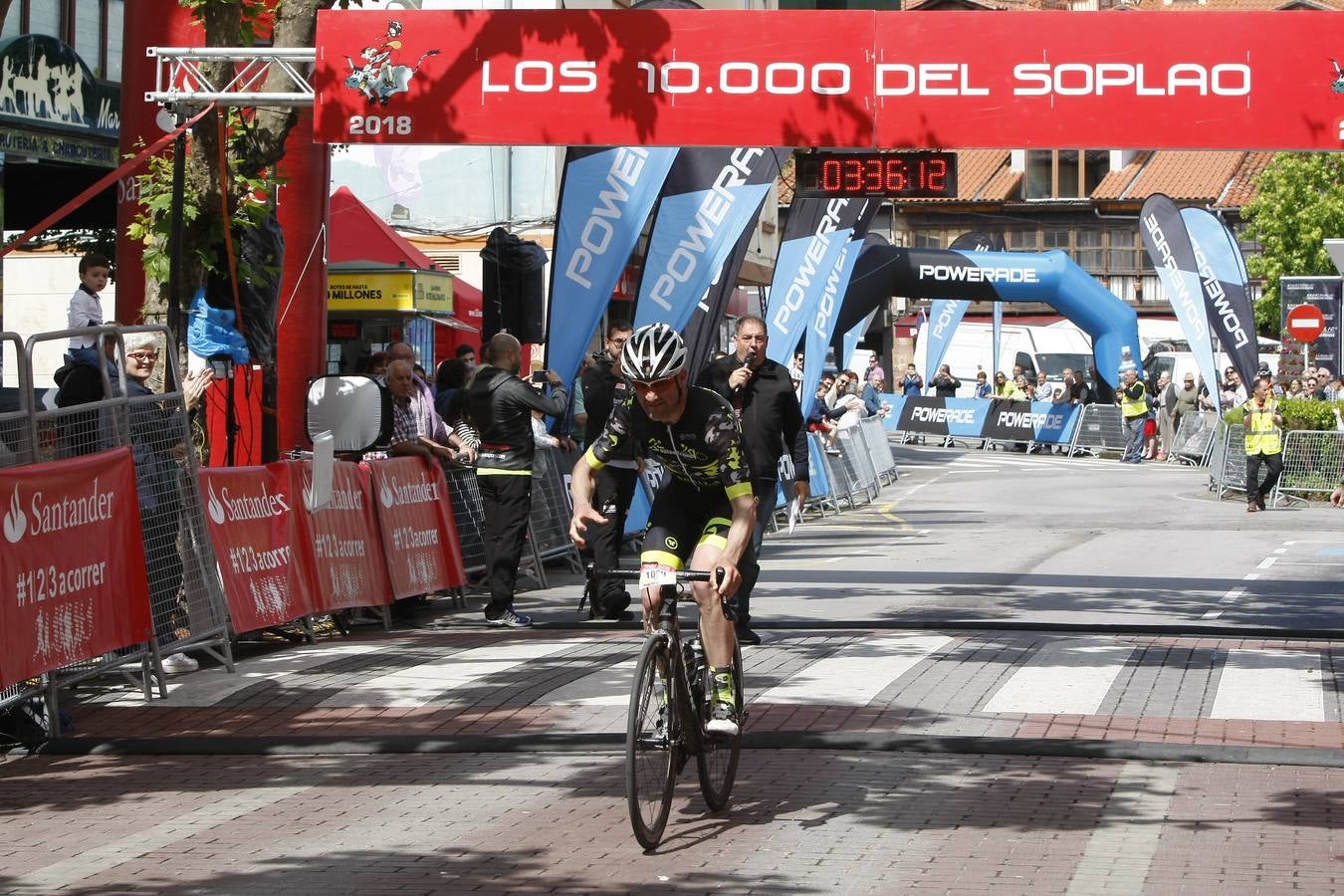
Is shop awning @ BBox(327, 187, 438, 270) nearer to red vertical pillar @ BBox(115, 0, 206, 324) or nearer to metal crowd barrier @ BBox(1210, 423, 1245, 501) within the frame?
red vertical pillar @ BBox(115, 0, 206, 324)

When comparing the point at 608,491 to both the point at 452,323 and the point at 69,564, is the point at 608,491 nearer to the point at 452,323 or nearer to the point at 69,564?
the point at 69,564

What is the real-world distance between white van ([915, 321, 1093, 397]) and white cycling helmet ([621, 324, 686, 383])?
4880 centimetres

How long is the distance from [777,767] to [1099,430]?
3458cm

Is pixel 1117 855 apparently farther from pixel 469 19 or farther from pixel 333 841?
pixel 469 19

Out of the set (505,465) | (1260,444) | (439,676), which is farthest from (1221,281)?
(439,676)

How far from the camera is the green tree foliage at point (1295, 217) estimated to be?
203 feet

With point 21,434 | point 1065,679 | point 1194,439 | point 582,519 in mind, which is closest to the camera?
point 582,519

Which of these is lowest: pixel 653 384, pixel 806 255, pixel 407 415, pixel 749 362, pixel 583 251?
pixel 407 415

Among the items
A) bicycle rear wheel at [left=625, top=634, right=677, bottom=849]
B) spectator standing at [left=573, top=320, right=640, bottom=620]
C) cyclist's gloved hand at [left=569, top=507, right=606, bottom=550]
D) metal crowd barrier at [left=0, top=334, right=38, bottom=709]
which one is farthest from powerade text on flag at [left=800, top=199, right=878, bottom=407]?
bicycle rear wheel at [left=625, top=634, right=677, bottom=849]

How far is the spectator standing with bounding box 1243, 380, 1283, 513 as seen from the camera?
25453 millimetres

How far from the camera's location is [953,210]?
76625 mm

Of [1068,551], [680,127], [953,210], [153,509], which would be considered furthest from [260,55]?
[953,210]

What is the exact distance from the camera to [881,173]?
13938 millimetres

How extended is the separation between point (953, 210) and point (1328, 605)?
2493 inches
